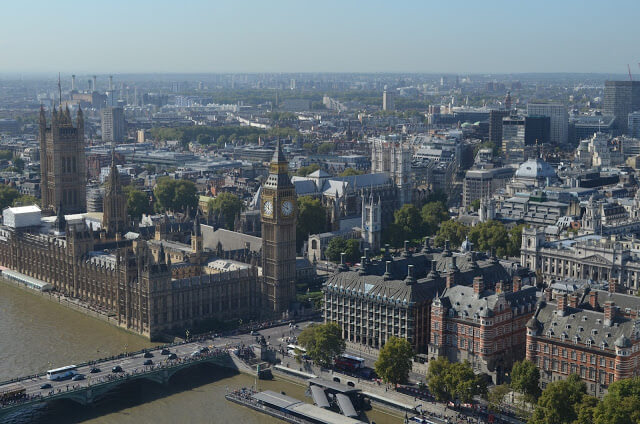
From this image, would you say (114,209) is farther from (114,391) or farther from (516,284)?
(516,284)

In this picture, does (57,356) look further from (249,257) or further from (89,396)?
(249,257)

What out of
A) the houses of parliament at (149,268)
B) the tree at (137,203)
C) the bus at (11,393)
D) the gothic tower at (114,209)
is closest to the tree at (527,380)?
the houses of parliament at (149,268)

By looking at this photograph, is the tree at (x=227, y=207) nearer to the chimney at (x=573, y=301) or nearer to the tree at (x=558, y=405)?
the chimney at (x=573, y=301)

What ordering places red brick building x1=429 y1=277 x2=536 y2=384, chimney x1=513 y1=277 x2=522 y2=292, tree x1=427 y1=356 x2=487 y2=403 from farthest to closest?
chimney x1=513 y1=277 x2=522 y2=292
red brick building x1=429 y1=277 x2=536 y2=384
tree x1=427 y1=356 x2=487 y2=403

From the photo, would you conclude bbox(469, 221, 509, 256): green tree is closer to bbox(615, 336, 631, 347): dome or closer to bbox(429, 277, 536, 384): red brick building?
bbox(429, 277, 536, 384): red brick building

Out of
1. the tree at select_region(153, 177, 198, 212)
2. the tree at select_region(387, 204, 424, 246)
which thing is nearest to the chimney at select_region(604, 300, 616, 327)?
the tree at select_region(387, 204, 424, 246)

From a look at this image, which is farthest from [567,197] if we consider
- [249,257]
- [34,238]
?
[34,238]
